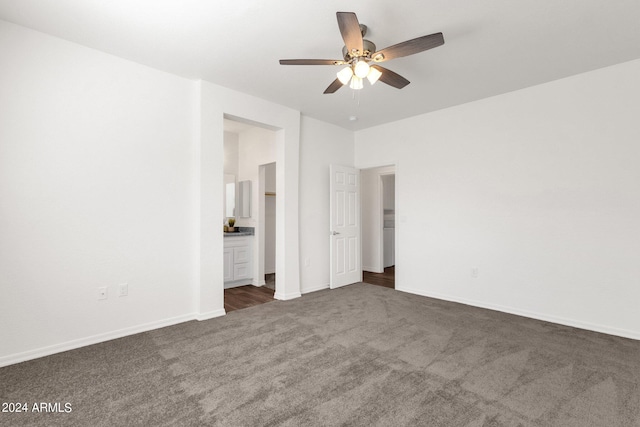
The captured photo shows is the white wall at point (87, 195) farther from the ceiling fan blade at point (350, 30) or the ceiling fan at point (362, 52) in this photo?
the ceiling fan blade at point (350, 30)

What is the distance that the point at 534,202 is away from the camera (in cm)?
366

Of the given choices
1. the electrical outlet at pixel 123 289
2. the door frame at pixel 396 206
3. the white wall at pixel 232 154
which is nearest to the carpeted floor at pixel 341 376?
the electrical outlet at pixel 123 289

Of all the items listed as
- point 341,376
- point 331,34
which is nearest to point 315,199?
point 331,34

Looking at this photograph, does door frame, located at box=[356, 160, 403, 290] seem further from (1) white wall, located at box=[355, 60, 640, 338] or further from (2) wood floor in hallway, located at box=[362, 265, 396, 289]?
(2) wood floor in hallway, located at box=[362, 265, 396, 289]

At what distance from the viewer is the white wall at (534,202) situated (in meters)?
3.14

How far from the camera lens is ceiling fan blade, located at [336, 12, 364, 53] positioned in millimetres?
1925

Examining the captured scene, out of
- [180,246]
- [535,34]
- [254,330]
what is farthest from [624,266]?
[180,246]

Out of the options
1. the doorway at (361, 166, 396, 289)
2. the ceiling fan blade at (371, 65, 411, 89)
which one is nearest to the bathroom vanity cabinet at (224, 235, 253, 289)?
the doorway at (361, 166, 396, 289)

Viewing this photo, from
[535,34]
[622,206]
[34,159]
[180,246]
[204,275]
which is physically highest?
[535,34]

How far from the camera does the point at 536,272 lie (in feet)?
11.9

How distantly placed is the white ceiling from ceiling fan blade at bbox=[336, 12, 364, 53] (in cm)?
29

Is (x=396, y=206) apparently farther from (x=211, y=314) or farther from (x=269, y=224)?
(x=211, y=314)

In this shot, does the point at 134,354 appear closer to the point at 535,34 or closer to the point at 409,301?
the point at 409,301

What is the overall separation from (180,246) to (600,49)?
185 inches
